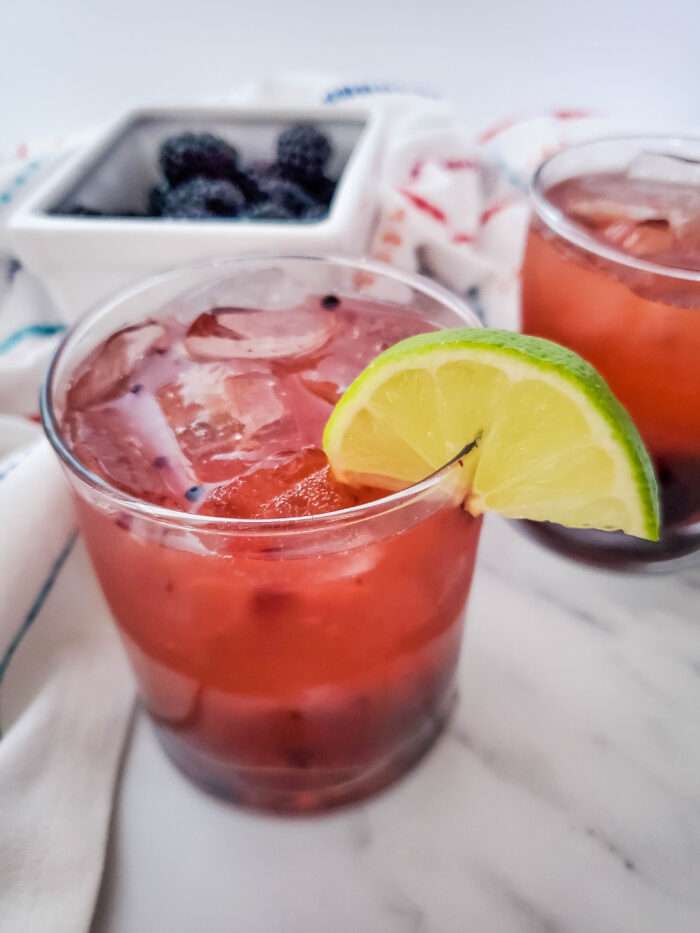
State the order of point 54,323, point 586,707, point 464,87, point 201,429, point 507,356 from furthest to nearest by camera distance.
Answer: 1. point 464,87
2. point 54,323
3. point 586,707
4. point 201,429
5. point 507,356

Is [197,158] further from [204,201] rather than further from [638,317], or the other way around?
[638,317]

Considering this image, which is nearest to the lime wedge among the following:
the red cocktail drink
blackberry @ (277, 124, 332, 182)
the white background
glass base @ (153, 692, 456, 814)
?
the red cocktail drink

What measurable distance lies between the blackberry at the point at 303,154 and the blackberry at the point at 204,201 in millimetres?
77

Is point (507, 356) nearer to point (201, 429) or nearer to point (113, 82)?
point (201, 429)

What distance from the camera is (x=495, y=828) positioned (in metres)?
0.62

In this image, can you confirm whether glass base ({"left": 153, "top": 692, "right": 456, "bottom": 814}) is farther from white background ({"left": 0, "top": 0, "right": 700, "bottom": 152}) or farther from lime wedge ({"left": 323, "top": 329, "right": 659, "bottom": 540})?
white background ({"left": 0, "top": 0, "right": 700, "bottom": 152})

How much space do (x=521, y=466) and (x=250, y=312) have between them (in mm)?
313

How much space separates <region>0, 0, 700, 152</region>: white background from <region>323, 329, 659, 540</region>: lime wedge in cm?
128

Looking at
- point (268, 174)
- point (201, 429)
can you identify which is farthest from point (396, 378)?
point (268, 174)

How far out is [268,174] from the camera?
1.11 metres

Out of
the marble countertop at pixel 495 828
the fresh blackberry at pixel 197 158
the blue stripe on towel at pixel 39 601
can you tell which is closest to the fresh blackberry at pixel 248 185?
the fresh blackberry at pixel 197 158

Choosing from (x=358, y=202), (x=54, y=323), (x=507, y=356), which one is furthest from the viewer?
(x=54, y=323)

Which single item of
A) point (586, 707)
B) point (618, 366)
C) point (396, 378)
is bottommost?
point (586, 707)

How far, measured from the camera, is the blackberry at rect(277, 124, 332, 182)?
3.48ft
